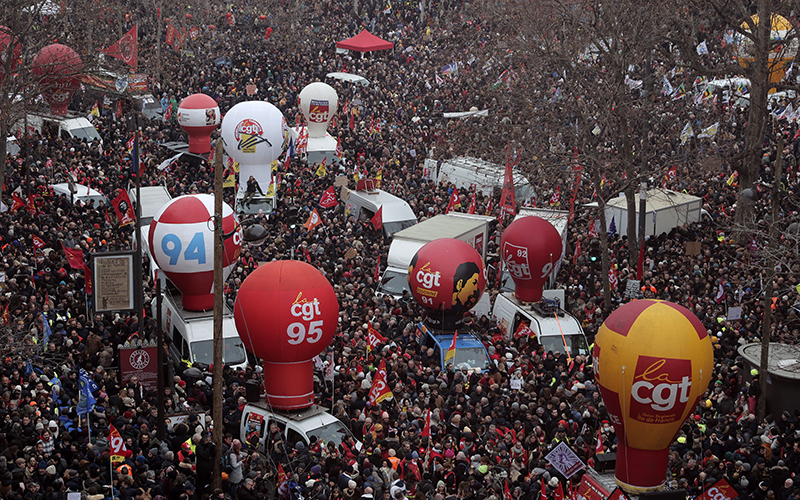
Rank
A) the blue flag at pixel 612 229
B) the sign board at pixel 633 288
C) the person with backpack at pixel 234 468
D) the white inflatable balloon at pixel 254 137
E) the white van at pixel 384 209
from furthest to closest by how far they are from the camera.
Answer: the white inflatable balloon at pixel 254 137
the white van at pixel 384 209
the blue flag at pixel 612 229
the sign board at pixel 633 288
the person with backpack at pixel 234 468

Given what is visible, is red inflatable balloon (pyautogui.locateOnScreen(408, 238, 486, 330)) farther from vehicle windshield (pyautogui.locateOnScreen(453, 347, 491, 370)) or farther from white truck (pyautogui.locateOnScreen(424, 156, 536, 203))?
white truck (pyautogui.locateOnScreen(424, 156, 536, 203))

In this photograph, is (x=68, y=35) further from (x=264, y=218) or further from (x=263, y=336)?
(x=263, y=336)

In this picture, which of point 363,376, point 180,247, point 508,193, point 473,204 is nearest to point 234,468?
point 363,376

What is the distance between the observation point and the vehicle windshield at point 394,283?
25000 mm

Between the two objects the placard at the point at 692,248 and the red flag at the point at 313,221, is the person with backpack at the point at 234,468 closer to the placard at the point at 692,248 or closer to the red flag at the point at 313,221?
the red flag at the point at 313,221

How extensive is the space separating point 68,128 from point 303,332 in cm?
2252

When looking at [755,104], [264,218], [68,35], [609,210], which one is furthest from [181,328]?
[68,35]

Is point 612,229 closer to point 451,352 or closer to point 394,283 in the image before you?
point 394,283

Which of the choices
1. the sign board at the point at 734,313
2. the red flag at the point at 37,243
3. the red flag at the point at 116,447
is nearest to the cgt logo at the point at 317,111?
the red flag at the point at 37,243

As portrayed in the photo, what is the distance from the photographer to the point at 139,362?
691 inches

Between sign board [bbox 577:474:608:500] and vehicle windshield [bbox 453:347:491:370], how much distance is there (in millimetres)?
5578

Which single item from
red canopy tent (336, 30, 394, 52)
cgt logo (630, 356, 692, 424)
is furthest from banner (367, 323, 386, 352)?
red canopy tent (336, 30, 394, 52)

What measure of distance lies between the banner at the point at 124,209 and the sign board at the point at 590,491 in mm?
15351

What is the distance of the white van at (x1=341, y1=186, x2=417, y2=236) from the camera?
29703 mm
